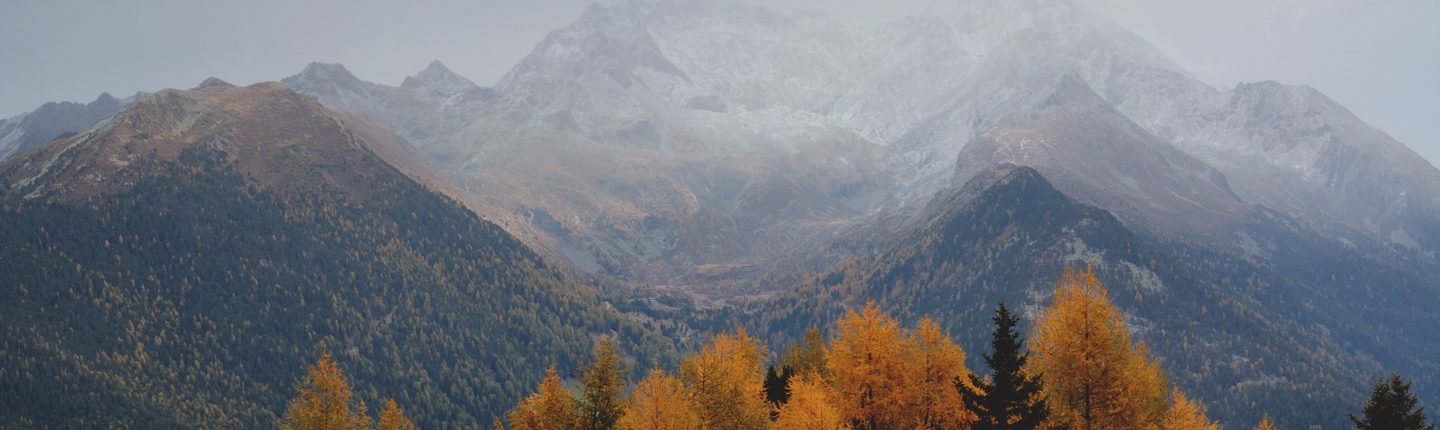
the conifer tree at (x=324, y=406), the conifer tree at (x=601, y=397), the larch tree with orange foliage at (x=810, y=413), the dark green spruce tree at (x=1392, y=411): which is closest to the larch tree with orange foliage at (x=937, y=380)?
the larch tree with orange foliage at (x=810, y=413)

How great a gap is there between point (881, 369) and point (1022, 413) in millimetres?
10588

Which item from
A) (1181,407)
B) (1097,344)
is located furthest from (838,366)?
(1181,407)

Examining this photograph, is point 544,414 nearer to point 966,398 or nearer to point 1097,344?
point 966,398

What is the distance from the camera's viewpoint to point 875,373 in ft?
181

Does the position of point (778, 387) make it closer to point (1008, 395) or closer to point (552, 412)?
point (552, 412)

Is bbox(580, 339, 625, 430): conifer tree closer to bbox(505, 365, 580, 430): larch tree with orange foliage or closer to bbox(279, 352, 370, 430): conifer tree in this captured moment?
bbox(505, 365, 580, 430): larch tree with orange foliage

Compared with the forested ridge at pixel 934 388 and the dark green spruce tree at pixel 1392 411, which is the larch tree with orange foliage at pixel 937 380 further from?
the dark green spruce tree at pixel 1392 411

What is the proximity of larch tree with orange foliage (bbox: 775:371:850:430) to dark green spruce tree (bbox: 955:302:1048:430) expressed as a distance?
7.30 m

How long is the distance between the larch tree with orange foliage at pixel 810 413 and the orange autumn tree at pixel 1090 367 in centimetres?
1088

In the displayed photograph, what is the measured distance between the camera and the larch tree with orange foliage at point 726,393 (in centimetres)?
5731

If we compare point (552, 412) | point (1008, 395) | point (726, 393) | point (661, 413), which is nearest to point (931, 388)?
point (1008, 395)

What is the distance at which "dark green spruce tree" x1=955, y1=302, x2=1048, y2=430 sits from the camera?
4562 centimetres

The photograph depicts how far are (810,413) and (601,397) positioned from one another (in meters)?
19.8

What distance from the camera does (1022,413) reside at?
150 feet
